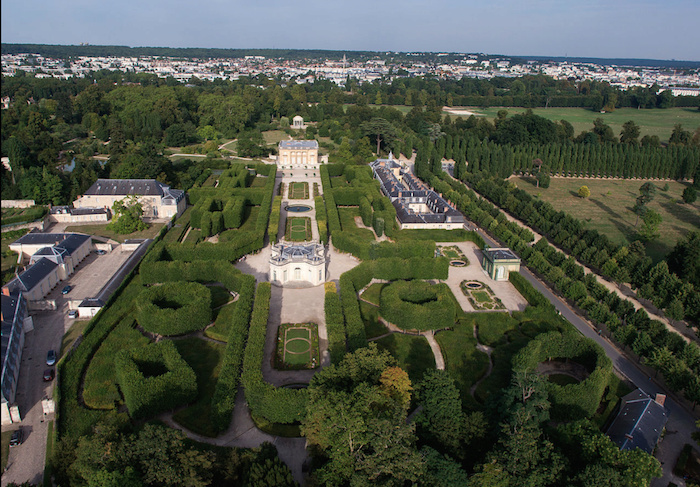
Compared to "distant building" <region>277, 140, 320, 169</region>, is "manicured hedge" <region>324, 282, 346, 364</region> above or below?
below

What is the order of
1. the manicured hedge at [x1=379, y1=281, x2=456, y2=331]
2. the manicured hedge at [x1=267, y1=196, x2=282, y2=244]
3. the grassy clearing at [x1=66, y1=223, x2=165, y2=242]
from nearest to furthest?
1. the manicured hedge at [x1=379, y1=281, x2=456, y2=331]
2. the manicured hedge at [x1=267, y1=196, x2=282, y2=244]
3. the grassy clearing at [x1=66, y1=223, x2=165, y2=242]

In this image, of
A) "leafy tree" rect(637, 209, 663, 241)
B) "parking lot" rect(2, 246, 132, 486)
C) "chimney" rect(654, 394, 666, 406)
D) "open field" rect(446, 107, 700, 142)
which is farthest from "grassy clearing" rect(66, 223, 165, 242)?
"open field" rect(446, 107, 700, 142)

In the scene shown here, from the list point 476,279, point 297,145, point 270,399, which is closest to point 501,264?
point 476,279

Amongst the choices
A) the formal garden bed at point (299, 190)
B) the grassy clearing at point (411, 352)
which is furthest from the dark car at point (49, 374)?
the formal garden bed at point (299, 190)

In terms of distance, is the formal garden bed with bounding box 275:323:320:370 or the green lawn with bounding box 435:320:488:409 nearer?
the green lawn with bounding box 435:320:488:409

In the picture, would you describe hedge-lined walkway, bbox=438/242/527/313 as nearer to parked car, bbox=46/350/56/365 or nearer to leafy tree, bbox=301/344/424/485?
leafy tree, bbox=301/344/424/485

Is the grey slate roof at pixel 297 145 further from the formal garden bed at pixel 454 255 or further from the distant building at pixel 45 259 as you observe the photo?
the distant building at pixel 45 259
